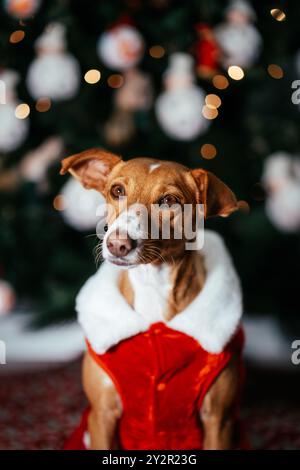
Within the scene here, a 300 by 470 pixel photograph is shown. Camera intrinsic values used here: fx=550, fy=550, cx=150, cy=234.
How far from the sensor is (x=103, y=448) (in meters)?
1.64

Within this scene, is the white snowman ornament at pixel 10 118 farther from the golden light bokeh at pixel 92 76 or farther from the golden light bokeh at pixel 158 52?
the golden light bokeh at pixel 158 52

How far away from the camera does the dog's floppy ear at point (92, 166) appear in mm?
1586

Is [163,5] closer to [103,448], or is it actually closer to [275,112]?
[275,112]

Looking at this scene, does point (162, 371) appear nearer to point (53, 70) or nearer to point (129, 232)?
point (129, 232)

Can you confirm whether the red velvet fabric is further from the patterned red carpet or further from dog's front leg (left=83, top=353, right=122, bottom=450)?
the patterned red carpet

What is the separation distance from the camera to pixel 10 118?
8.52 ft

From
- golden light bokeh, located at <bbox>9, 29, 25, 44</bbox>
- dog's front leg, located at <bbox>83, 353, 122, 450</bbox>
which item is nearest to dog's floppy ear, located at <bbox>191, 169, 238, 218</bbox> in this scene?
dog's front leg, located at <bbox>83, 353, 122, 450</bbox>

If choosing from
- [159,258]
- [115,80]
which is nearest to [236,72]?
[115,80]

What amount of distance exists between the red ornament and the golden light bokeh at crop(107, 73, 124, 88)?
16.0 inches

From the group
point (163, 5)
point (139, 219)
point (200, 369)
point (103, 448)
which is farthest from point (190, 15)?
point (103, 448)

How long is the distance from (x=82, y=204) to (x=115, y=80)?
723mm

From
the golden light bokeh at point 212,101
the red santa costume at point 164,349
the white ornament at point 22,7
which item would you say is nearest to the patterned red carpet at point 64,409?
the red santa costume at point 164,349

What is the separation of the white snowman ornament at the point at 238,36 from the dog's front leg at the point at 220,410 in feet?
5.01
